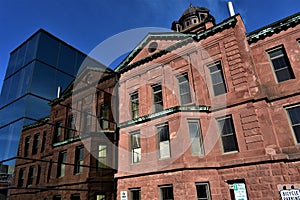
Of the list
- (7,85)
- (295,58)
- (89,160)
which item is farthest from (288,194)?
(7,85)

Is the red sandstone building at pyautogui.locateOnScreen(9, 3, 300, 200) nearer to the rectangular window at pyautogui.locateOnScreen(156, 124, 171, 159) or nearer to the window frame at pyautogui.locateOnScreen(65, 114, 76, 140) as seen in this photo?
the rectangular window at pyautogui.locateOnScreen(156, 124, 171, 159)

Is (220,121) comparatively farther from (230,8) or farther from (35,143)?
(35,143)

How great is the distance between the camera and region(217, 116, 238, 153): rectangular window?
39.4ft

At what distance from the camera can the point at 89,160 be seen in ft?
52.9

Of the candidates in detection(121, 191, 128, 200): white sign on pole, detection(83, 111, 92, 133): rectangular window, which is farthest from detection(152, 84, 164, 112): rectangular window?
detection(83, 111, 92, 133): rectangular window

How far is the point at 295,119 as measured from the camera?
11516 millimetres

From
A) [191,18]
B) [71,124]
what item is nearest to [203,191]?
[71,124]

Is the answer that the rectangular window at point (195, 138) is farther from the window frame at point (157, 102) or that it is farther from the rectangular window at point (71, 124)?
the rectangular window at point (71, 124)

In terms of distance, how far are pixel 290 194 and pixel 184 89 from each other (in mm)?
8230

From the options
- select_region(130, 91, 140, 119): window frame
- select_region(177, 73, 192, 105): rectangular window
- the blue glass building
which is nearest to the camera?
the blue glass building

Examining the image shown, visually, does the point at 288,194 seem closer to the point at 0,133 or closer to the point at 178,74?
the point at 178,74

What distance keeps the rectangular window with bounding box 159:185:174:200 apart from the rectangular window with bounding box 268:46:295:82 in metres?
8.72

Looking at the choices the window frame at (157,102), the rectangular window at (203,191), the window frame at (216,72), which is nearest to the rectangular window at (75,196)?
the window frame at (157,102)

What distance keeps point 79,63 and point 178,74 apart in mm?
6682
